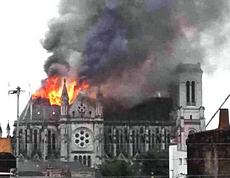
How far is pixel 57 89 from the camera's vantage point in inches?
4916

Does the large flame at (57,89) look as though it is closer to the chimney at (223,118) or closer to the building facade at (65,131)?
the building facade at (65,131)

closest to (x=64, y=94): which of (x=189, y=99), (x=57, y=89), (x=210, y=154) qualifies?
(x=57, y=89)

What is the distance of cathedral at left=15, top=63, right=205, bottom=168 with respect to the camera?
4737 inches

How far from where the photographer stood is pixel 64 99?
4766 inches

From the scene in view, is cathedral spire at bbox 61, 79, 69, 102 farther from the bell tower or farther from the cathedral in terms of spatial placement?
the bell tower

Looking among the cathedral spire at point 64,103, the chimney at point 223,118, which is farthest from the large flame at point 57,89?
the chimney at point 223,118

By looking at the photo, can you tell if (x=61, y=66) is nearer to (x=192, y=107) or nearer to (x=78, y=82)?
(x=78, y=82)

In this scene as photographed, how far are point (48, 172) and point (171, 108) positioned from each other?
133 feet

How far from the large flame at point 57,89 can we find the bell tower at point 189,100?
13049 mm

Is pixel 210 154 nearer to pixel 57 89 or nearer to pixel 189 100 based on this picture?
pixel 57 89

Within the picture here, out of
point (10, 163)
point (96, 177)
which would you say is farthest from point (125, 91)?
point (10, 163)

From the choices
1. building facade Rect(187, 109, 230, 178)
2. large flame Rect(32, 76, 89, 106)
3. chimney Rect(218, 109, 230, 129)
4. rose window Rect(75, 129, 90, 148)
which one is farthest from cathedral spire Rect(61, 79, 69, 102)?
building facade Rect(187, 109, 230, 178)

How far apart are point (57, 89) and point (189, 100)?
18.1 m

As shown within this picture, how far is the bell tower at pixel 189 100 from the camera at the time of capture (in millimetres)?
122875
